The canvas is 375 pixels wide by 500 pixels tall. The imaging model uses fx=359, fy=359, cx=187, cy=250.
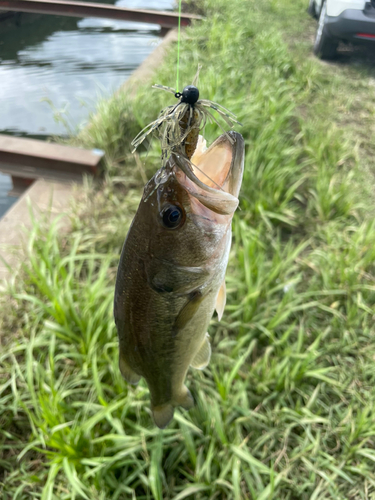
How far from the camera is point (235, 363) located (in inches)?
82.3

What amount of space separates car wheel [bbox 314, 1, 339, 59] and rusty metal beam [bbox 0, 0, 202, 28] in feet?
10.0

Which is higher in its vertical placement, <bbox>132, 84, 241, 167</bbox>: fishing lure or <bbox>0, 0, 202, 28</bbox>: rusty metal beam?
<bbox>132, 84, 241, 167</bbox>: fishing lure

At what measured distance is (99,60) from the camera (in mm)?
7117

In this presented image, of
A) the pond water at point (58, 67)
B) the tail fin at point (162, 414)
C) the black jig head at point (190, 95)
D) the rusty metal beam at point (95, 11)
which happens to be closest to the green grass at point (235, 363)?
the black jig head at point (190, 95)

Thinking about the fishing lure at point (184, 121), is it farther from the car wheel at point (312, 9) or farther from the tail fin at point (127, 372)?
the car wheel at point (312, 9)

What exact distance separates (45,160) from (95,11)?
21.2 ft

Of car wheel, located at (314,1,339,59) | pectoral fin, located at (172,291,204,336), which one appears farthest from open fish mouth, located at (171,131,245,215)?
car wheel, located at (314,1,339,59)

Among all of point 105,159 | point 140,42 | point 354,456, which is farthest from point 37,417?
point 140,42

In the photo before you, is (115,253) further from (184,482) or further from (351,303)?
(351,303)

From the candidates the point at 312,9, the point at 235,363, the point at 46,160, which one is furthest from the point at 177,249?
the point at 312,9

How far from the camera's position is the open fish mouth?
2.73 ft

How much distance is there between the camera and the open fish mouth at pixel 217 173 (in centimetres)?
83

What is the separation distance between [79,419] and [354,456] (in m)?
1.45

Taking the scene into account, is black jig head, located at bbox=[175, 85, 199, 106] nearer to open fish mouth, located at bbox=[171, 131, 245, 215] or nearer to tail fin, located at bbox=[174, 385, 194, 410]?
open fish mouth, located at bbox=[171, 131, 245, 215]
